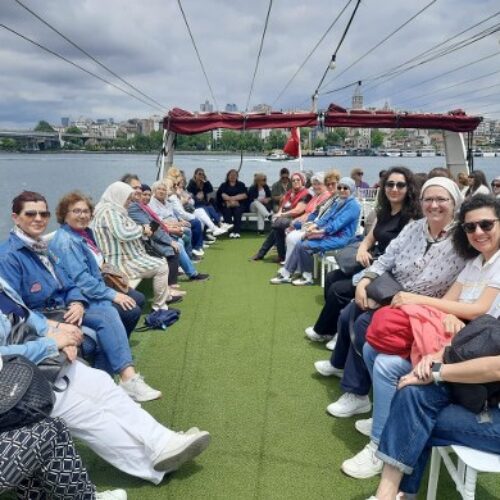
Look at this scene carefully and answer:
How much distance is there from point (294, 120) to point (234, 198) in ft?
5.69

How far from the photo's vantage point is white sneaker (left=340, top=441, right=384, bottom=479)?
2193 mm

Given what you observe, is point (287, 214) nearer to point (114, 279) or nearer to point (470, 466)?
point (114, 279)

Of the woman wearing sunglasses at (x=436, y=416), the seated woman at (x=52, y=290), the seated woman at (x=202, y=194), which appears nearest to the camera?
the woman wearing sunglasses at (x=436, y=416)

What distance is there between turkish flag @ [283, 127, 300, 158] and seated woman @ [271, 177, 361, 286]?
370 cm

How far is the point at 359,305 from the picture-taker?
2.83 m

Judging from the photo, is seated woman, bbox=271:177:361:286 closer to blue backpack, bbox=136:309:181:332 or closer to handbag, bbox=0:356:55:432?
blue backpack, bbox=136:309:181:332

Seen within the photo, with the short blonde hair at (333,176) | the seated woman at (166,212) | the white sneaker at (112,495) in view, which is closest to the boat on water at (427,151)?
the short blonde hair at (333,176)

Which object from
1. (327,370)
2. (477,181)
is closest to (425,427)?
(327,370)

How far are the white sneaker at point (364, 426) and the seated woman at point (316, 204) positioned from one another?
299cm

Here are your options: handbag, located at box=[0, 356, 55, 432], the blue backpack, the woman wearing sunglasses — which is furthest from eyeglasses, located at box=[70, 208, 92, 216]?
the woman wearing sunglasses

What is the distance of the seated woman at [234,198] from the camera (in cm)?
870

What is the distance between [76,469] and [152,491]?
0.52 meters

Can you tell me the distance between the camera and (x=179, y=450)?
6.79 feet

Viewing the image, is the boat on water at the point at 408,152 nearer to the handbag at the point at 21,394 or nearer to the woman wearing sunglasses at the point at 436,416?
the woman wearing sunglasses at the point at 436,416
